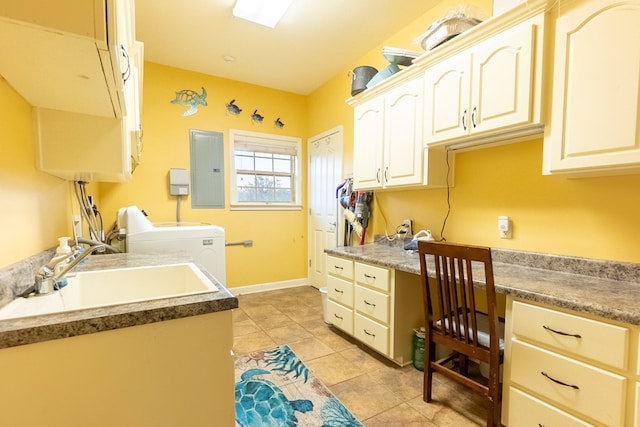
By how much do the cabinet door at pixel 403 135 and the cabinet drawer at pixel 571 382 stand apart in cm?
124

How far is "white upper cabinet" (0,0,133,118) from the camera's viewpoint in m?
0.68

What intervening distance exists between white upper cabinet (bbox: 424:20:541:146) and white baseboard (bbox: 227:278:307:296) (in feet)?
9.48

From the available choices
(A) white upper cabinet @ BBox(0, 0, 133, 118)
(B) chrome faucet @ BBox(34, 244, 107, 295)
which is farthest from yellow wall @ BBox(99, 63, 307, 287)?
(B) chrome faucet @ BBox(34, 244, 107, 295)

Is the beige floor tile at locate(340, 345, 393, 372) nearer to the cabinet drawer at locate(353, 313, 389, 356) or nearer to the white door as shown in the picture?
the cabinet drawer at locate(353, 313, 389, 356)

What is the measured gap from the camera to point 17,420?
0.70m

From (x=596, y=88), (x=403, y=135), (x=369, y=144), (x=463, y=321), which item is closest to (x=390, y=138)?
(x=403, y=135)

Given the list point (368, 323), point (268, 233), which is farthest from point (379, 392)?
point (268, 233)

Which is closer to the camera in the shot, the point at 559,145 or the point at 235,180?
the point at 559,145

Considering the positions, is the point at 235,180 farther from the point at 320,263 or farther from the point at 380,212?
the point at 380,212

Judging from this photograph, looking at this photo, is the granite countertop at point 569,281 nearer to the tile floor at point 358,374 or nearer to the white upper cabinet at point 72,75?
the tile floor at point 358,374

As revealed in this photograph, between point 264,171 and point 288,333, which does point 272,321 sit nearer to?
point 288,333

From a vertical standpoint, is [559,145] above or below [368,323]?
above

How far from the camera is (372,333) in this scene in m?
2.15

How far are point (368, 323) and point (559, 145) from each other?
1.63 meters
